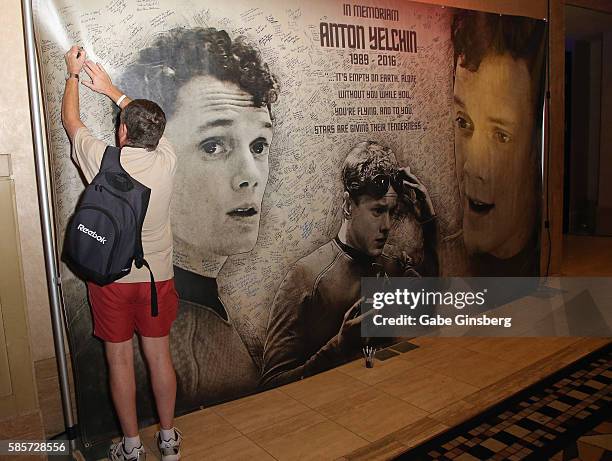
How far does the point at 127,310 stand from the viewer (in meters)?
2.11

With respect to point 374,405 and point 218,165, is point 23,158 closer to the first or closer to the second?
point 218,165

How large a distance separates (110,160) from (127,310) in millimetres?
597

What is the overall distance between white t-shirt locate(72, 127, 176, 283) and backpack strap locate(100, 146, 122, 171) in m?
0.01

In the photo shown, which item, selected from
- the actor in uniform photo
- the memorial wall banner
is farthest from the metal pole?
the actor in uniform photo

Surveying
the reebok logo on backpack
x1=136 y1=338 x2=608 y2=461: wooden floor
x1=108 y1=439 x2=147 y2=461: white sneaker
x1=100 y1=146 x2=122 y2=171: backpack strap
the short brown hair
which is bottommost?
x1=136 y1=338 x2=608 y2=461: wooden floor

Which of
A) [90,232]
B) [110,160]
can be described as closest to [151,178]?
[110,160]

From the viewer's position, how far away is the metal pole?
2.07m

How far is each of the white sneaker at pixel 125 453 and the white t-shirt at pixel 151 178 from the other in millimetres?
709

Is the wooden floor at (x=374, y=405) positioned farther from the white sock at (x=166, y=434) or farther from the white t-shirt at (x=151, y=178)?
the white t-shirt at (x=151, y=178)

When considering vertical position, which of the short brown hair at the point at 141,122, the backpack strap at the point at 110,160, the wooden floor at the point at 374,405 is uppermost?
the short brown hair at the point at 141,122

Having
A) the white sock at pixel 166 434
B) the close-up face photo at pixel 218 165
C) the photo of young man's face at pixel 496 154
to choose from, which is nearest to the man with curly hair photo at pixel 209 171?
the close-up face photo at pixel 218 165

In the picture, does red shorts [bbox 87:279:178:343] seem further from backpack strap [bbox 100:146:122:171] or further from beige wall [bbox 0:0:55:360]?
backpack strap [bbox 100:146:122:171]

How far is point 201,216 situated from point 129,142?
21.8 inches

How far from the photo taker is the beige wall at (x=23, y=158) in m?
2.11
